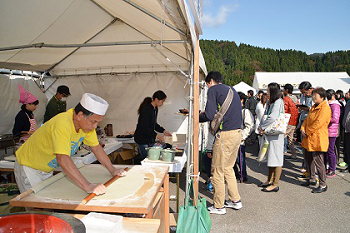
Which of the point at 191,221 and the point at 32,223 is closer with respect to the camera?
the point at 32,223

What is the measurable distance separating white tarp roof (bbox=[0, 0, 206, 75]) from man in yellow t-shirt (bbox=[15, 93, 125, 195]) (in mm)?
1198

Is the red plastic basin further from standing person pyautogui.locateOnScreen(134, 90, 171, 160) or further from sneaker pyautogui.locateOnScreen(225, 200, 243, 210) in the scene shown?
sneaker pyautogui.locateOnScreen(225, 200, 243, 210)

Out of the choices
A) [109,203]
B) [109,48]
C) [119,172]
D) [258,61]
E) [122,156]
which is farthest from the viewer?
[258,61]

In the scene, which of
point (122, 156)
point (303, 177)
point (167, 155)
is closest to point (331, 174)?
point (303, 177)

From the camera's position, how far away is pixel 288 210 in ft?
10.9

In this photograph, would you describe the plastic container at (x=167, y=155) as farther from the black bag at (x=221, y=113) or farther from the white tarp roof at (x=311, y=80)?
the white tarp roof at (x=311, y=80)

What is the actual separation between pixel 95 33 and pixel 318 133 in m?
4.60

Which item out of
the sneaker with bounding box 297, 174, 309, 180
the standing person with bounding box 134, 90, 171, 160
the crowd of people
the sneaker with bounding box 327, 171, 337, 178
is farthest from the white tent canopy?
the sneaker with bounding box 327, 171, 337, 178

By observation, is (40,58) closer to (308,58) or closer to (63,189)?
(63,189)

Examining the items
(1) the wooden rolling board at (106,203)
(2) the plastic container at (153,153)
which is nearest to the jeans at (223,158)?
(2) the plastic container at (153,153)

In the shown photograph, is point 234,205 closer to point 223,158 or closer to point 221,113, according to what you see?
point 223,158

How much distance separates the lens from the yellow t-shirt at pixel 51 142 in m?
1.65

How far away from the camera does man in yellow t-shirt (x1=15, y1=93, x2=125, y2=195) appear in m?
1.62

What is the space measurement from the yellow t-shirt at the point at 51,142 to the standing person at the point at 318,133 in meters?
3.31
